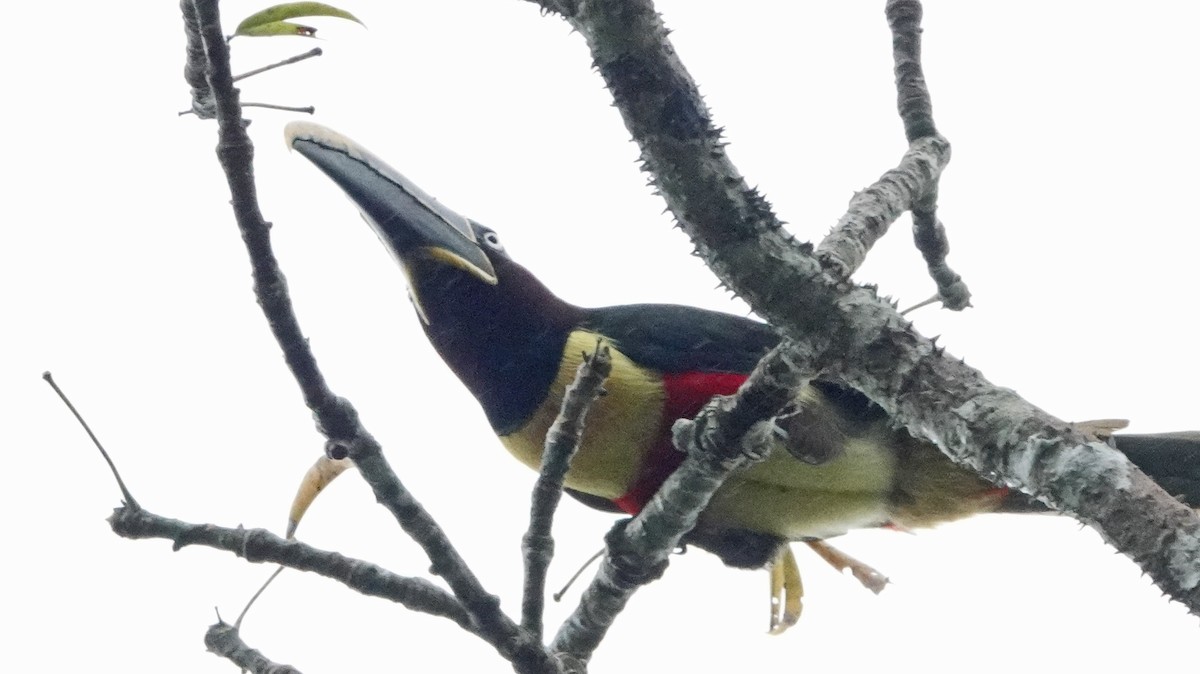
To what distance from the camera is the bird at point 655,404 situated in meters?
4.03

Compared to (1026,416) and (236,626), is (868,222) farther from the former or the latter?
(236,626)

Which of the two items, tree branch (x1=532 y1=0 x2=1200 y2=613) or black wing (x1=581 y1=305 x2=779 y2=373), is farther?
black wing (x1=581 y1=305 x2=779 y2=373)

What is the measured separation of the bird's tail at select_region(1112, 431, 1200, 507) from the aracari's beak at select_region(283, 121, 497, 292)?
216 centimetres

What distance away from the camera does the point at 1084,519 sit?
2064 millimetres

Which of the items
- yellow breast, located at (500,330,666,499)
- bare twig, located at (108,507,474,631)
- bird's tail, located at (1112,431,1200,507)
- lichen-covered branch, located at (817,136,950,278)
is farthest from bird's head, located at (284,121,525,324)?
bird's tail, located at (1112,431,1200,507)

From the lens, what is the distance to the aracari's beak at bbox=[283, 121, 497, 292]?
3.72 meters

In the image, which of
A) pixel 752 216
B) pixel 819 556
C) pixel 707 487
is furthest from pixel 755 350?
pixel 752 216

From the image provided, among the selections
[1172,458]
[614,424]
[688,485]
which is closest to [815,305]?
[688,485]

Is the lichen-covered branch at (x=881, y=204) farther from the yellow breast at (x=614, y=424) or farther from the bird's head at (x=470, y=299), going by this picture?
the bird's head at (x=470, y=299)

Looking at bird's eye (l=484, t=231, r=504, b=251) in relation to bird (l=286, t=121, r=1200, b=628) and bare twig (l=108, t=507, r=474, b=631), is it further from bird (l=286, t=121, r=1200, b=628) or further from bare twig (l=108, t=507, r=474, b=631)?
bare twig (l=108, t=507, r=474, b=631)

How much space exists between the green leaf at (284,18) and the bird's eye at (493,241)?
6.69 feet

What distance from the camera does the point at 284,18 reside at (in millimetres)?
2492

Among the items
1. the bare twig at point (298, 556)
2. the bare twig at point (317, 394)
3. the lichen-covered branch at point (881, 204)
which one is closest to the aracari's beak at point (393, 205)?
the bare twig at point (317, 394)

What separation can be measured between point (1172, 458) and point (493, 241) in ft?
7.93
